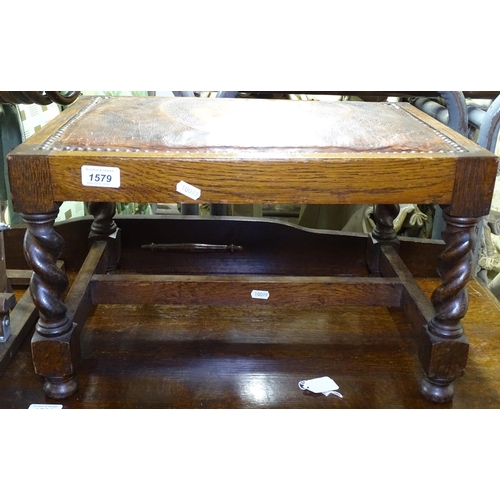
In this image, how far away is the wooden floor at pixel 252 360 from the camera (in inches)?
47.7

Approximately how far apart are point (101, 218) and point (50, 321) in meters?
0.54

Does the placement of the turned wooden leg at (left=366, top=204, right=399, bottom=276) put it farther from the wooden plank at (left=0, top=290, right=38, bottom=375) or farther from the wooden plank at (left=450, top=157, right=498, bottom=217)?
the wooden plank at (left=0, top=290, right=38, bottom=375)

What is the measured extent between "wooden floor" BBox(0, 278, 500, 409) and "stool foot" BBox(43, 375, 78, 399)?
0.02m

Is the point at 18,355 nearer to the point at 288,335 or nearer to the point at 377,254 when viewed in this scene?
the point at 288,335

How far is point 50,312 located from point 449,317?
2.52 feet

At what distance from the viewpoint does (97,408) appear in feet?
3.83

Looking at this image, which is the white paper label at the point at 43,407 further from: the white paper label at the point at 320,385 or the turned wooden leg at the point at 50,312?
the white paper label at the point at 320,385

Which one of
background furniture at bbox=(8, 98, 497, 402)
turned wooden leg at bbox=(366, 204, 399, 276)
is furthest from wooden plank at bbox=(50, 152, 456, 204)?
turned wooden leg at bbox=(366, 204, 399, 276)

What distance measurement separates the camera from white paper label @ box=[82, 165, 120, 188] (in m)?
1.03

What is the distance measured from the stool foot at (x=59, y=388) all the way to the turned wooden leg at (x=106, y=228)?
1.72ft

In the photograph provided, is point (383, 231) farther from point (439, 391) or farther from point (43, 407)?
point (43, 407)

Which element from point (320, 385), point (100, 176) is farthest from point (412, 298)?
point (100, 176)

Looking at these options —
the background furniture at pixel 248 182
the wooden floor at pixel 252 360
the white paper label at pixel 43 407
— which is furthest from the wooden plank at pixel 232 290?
the white paper label at pixel 43 407

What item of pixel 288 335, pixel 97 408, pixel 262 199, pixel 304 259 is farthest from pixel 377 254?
pixel 97 408
